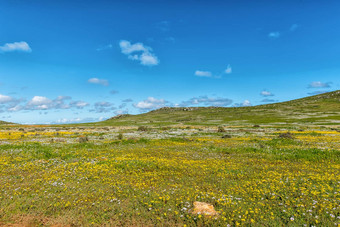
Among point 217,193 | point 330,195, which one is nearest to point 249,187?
point 217,193

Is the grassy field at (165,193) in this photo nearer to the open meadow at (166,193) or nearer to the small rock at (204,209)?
the open meadow at (166,193)

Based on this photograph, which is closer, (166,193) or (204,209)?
(204,209)

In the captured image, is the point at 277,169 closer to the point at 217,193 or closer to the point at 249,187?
the point at 249,187

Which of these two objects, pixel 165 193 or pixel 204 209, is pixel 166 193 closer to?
pixel 165 193

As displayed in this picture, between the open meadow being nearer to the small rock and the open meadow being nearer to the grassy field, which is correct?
the grassy field

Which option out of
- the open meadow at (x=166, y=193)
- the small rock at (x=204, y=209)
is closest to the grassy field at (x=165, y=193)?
the open meadow at (x=166, y=193)

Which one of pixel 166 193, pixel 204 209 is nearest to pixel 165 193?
pixel 166 193

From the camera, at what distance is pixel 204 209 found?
9.01m

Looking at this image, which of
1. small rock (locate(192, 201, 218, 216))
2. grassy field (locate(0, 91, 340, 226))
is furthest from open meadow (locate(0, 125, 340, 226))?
small rock (locate(192, 201, 218, 216))

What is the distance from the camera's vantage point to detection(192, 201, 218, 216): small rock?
28.8 feet

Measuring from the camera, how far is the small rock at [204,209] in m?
8.77

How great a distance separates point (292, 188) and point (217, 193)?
4.29 meters

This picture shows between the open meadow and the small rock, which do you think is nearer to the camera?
the open meadow

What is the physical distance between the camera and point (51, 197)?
10711 millimetres
